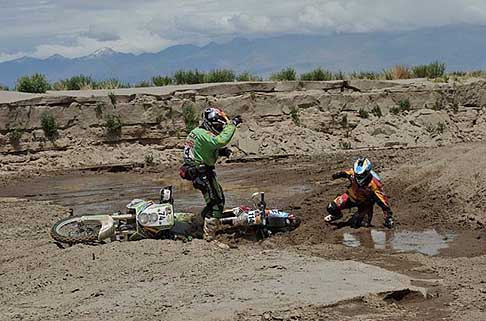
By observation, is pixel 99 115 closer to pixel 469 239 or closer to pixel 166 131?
pixel 166 131

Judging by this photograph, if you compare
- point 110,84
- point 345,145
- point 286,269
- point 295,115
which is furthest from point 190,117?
point 286,269

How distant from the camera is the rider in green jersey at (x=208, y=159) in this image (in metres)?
11.2

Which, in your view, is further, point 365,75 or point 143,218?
point 365,75

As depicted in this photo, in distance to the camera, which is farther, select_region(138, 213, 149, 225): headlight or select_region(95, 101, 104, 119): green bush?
select_region(95, 101, 104, 119): green bush

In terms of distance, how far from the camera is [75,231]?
11.0 metres

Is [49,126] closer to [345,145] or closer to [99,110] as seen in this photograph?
[99,110]

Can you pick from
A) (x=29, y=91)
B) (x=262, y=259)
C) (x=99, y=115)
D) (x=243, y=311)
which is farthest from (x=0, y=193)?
(x=243, y=311)

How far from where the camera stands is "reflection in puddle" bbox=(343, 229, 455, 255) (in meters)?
10.7

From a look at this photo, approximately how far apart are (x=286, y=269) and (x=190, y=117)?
15.4 m

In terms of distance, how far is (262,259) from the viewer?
958 centimetres

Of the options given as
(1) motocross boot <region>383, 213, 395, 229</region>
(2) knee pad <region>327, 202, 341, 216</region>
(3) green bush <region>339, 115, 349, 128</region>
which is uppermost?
(3) green bush <region>339, 115, 349, 128</region>

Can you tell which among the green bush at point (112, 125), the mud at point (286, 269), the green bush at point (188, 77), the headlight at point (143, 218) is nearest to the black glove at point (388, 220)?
the mud at point (286, 269)

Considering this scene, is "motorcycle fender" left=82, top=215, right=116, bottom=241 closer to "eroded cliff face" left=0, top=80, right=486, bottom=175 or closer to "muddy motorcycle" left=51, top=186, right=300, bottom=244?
"muddy motorcycle" left=51, top=186, right=300, bottom=244

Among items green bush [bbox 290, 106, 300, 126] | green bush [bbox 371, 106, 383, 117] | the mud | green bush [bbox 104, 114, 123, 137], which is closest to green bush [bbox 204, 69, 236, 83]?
green bush [bbox 290, 106, 300, 126]
